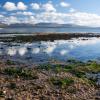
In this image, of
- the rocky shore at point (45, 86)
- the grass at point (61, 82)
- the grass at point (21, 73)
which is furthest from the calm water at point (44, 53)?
the grass at point (61, 82)

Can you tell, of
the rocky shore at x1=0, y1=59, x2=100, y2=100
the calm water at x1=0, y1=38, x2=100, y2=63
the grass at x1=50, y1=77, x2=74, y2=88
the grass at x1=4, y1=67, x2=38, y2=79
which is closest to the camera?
the rocky shore at x1=0, y1=59, x2=100, y2=100

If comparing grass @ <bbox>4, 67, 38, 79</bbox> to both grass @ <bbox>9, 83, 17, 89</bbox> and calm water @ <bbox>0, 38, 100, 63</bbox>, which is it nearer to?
grass @ <bbox>9, 83, 17, 89</bbox>

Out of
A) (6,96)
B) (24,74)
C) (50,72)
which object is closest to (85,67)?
(50,72)

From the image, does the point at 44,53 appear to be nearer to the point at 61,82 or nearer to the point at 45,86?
the point at 61,82

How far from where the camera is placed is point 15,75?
21203mm

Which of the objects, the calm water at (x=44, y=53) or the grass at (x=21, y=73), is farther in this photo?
the calm water at (x=44, y=53)

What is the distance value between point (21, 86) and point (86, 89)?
4360 mm

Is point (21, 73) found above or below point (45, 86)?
above

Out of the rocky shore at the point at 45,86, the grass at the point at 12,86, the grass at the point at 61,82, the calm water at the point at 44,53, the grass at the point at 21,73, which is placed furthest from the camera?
the calm water at the point at 44,53

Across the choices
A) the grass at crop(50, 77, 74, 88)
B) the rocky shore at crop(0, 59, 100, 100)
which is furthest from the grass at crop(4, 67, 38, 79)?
the grass at crop(50, 77, 74, 88)

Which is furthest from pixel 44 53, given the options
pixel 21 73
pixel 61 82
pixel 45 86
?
pixel 45 86

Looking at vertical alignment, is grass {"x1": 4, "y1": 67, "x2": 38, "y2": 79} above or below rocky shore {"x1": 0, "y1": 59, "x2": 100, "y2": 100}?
above

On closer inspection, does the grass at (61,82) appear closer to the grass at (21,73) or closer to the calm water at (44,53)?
the grass at (21,73)

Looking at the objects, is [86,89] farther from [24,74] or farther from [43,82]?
[24,74]
